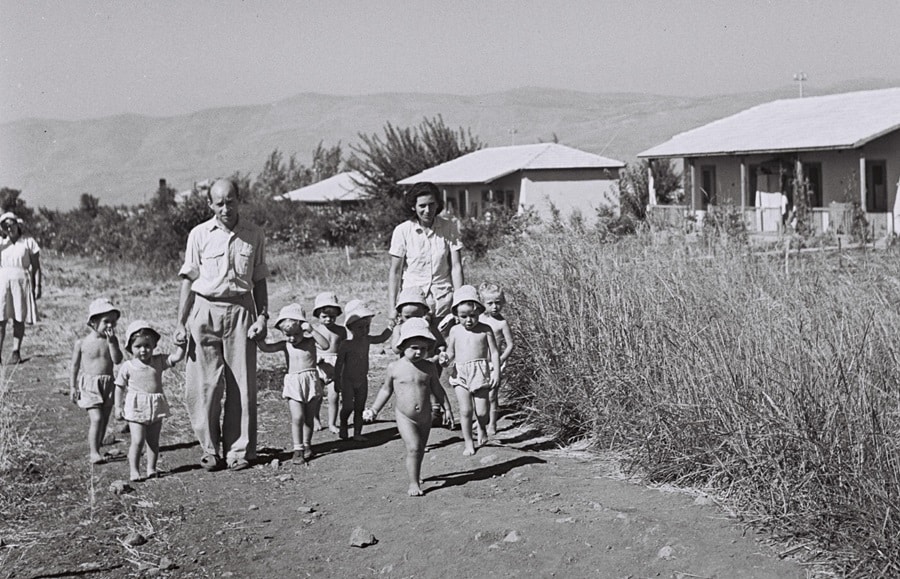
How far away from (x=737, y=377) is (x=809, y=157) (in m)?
25.9

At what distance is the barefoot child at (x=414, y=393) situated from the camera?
624 cm

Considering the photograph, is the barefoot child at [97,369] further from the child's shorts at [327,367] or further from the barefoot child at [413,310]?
the barefoot child at [413,310]

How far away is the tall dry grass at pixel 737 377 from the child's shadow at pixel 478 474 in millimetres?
514

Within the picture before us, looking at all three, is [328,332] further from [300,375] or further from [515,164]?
[515,164]

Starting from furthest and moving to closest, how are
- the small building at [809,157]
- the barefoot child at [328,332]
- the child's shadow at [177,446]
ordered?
the small building at [809,157]
the child's shadow at [177,446]
the barefoot child at [328,332]

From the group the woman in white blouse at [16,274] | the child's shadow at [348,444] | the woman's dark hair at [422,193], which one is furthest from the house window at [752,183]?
the woman's dark hair at [422,193]

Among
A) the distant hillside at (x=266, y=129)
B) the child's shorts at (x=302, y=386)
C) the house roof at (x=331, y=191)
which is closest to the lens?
the child's shorts at (x=302, y=386)

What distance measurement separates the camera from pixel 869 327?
5566 millimetres

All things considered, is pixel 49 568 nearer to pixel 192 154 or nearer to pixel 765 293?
pixel 765 293

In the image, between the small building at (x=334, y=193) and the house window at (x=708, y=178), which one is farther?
the small building at (x=334, y=193)

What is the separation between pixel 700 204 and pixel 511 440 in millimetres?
29951

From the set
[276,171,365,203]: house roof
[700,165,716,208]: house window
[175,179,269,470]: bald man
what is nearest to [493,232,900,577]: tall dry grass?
[175,179,269,470]: bald man

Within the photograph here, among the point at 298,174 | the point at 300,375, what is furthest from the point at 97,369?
the point at 298,174

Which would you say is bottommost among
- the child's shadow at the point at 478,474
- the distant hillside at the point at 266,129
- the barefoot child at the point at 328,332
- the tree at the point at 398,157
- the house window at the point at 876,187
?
the child's shadow at the point at 478,474
